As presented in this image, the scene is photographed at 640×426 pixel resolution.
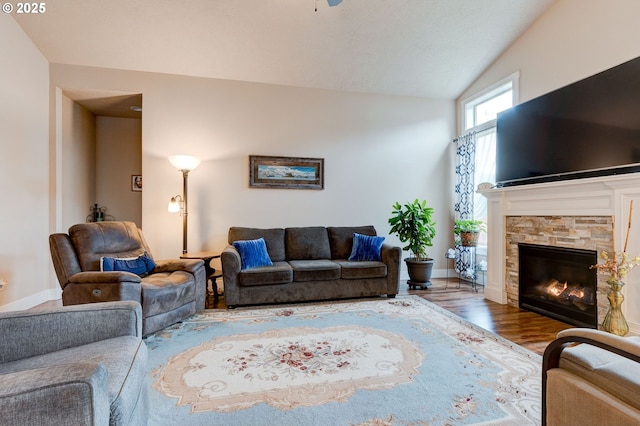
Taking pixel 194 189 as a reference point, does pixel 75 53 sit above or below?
above

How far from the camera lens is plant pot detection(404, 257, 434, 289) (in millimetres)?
4559

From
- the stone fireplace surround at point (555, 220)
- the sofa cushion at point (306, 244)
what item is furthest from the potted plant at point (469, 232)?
the sofa cushion at point (306, 244)

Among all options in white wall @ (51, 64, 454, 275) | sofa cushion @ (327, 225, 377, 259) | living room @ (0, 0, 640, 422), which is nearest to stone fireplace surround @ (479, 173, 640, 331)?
living room @ (0, 0, 640, 422)

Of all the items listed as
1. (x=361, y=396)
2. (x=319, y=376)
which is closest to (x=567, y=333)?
(x=361, y=396)

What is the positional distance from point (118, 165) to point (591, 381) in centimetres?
615

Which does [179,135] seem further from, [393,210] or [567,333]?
[567,333]

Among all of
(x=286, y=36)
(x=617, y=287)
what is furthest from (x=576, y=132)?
(x=286, y=36)

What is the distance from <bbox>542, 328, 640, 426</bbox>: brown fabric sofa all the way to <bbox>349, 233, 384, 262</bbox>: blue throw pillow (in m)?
2.91

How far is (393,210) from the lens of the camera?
5195 millimetres

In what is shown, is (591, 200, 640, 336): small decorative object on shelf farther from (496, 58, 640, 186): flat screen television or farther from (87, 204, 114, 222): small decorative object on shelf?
(87, 204, 114, 222): small decorative object on shelf

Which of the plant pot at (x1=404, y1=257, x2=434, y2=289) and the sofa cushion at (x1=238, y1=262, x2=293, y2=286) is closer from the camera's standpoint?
the sofa cushion at (x1=238, y1=262, x2=293, y2=286)

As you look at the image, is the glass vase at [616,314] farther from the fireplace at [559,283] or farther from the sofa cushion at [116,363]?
the sofa cushion at [116,363]

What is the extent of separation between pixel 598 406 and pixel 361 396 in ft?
3.78

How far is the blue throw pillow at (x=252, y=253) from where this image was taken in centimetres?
383
